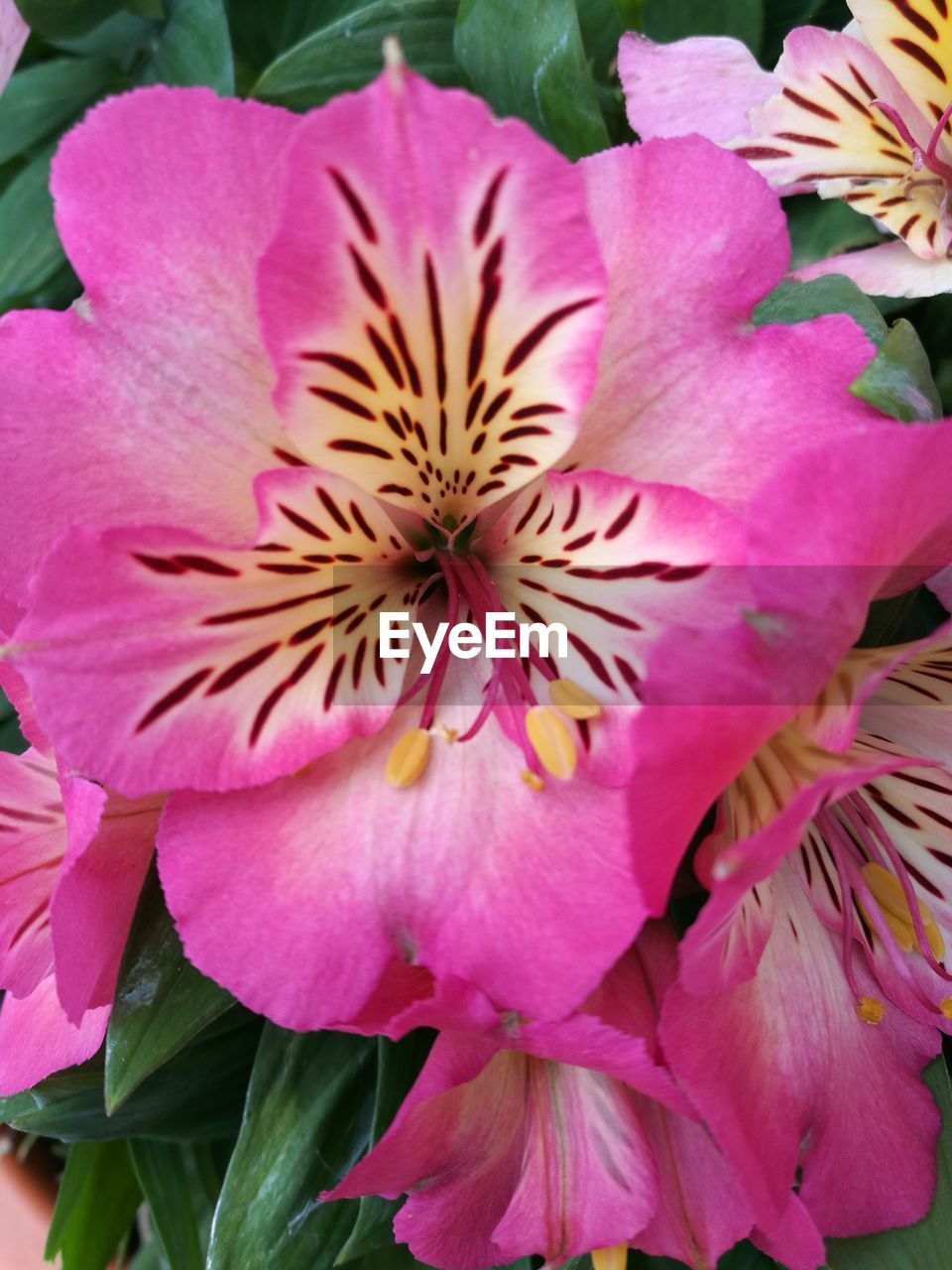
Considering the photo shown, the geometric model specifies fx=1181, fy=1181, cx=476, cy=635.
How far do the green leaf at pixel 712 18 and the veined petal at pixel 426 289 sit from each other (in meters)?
0.40

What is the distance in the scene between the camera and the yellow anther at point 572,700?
35cm

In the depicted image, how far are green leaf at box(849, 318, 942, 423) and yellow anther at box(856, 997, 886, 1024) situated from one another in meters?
0.20

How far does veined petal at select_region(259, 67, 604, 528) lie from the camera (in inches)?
11.0

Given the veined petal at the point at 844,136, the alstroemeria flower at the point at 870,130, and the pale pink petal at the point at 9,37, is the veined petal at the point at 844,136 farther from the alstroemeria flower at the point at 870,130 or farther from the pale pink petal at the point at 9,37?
the pale pink petal at the point at 9,37

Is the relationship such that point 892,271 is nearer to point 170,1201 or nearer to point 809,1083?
point 809,1083

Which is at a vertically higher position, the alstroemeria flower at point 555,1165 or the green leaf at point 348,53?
the green leaf at point 348,53

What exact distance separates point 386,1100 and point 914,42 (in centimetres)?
50

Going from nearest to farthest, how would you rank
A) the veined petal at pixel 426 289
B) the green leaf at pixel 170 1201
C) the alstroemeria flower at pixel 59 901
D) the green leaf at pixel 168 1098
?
the veined petal at pixel 426 289, the alstroemeria flower at pixel 59 901, the green leaf at pixel 168 1098, the green leaf at pixel 170 1201

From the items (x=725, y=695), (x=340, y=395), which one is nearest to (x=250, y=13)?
(x=340, y=395)

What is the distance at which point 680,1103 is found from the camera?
1.16 feet

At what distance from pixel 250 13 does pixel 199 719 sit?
23.0 inches

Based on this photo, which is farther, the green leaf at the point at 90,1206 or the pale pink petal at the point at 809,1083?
the green leaf at the point at 90,1206

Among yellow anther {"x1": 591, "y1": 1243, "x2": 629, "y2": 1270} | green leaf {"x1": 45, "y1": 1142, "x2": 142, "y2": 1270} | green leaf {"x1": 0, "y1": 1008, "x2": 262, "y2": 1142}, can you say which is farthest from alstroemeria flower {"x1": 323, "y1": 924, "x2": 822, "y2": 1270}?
green leaf {"x1": 45, "y1": 1142, "x2": 142, "y2": 1270}

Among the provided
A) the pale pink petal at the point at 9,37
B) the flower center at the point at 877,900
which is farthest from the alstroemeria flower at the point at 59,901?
the pale pink petal at the point at 9,37
